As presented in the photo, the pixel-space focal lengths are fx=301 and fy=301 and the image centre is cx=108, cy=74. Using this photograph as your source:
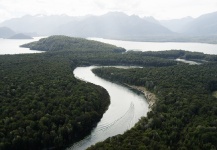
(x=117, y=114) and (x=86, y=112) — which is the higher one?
(x=86, y=112)

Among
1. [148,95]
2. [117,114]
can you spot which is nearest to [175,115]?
[117,114]

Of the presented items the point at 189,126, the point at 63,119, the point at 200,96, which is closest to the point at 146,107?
the point at 200,96

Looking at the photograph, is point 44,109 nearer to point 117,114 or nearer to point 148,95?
point 117,114

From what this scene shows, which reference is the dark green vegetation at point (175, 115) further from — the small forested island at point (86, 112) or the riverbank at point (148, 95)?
the riverbank at point (148, 95)

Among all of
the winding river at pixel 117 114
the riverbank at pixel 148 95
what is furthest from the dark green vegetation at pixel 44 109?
the riverbank at pixel 148 95

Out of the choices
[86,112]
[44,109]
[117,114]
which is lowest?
[117,114]

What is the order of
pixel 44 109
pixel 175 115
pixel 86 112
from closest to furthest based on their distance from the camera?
pixel 175 115, pixel 44 109, pixel 86 112
